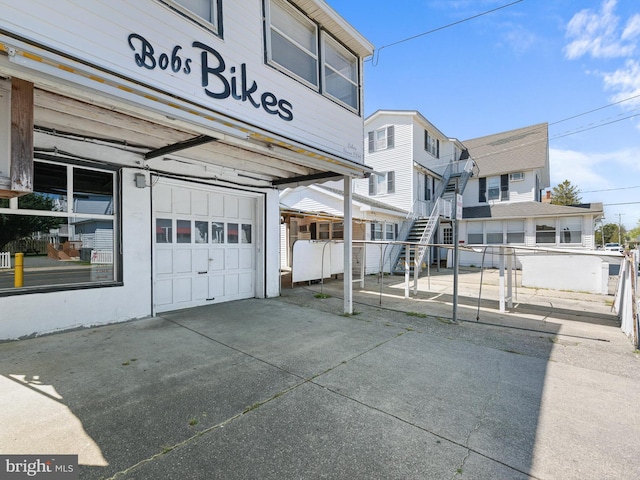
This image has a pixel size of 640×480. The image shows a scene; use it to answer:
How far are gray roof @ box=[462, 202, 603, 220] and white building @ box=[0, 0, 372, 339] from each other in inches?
587

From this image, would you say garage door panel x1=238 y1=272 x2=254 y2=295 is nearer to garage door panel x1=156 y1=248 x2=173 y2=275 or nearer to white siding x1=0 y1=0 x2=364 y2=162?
garage door panel x1=156 y1=248 x2=173 y2=275

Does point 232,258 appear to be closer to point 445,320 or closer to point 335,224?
point 445,320

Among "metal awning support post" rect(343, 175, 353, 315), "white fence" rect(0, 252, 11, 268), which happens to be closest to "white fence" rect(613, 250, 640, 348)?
"metal awning support post" rect(343, 175, 353, 315)

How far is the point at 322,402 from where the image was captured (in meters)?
2.84

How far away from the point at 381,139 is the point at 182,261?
1526 cm

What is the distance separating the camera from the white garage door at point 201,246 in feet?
19.8

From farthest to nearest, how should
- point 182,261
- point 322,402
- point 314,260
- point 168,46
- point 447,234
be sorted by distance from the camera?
point 447,234 → point 314,260 → point 182,261 → point 168,46 → point 322,402

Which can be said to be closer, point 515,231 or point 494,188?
point 515,231

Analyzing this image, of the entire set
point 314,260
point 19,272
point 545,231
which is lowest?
point 314,260

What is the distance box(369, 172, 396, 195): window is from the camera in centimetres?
1783

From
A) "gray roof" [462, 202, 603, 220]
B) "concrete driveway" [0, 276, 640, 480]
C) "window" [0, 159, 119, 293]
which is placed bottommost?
"concrete driveway" [0, 276, 640, 480]

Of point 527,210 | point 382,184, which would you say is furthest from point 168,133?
point 527,210

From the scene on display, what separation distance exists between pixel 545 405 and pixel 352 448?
204 centimetres

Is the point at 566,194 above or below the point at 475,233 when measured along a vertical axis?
above
